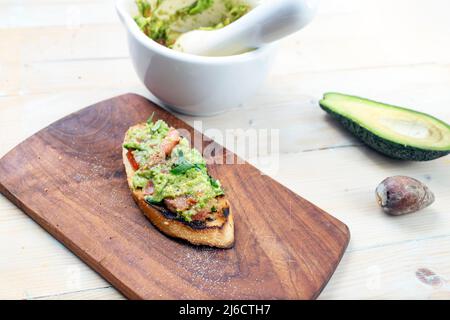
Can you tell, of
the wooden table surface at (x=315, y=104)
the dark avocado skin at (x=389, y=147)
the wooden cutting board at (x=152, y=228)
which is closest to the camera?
the wooden cutting board at (x=152, y=228)

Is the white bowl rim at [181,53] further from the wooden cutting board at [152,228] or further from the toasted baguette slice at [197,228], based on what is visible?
the toasted baguette slice at [197,228]

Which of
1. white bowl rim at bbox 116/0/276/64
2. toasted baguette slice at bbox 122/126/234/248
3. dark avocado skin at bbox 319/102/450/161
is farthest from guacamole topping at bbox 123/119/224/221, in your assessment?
dark avocado skin at bbox 319/102/450/161

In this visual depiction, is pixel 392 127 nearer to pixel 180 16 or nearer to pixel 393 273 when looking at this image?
pixel 393 273

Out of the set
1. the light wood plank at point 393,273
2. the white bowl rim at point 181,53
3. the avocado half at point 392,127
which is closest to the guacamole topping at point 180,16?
the white bowl rim at point 181,53

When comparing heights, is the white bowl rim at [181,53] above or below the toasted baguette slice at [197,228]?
above

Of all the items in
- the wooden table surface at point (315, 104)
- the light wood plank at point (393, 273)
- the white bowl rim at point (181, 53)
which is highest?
the white bowl rim at point (181, 53)

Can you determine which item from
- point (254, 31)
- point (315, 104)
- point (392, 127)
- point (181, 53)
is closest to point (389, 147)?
point (392, 127)
